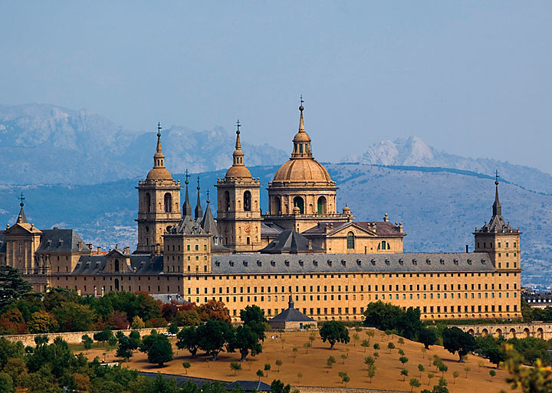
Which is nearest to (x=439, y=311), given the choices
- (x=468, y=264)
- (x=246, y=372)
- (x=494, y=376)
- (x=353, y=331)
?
(x=468, y=264)

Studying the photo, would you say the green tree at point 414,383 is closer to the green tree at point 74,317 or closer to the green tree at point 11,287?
the green tree at point 74,317

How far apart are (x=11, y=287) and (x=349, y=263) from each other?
126ft

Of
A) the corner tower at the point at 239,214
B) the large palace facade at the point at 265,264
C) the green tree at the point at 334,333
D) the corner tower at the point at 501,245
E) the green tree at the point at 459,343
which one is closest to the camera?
the green tree at the point at 334,333

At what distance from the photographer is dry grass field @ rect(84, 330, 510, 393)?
455 ft

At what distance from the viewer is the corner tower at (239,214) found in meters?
196

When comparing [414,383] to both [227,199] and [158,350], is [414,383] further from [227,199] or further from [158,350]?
[227,199]

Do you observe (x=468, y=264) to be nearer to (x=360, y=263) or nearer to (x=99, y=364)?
(x=360, y=263)

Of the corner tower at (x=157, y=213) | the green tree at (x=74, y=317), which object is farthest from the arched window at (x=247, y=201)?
the green tree at (x=74, y=317)

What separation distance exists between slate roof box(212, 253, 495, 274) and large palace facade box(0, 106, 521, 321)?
110 mm

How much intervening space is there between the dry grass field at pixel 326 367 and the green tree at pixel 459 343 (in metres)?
0.88

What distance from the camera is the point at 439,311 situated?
7343 inches

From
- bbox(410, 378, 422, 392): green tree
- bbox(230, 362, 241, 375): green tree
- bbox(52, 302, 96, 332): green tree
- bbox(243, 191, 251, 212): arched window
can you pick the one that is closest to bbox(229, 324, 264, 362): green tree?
bbox(230, 362, 241, 375): green tree

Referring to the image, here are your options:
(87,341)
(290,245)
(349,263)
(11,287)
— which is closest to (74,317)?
(87,341)

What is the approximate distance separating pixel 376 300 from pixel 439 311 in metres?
7.45
